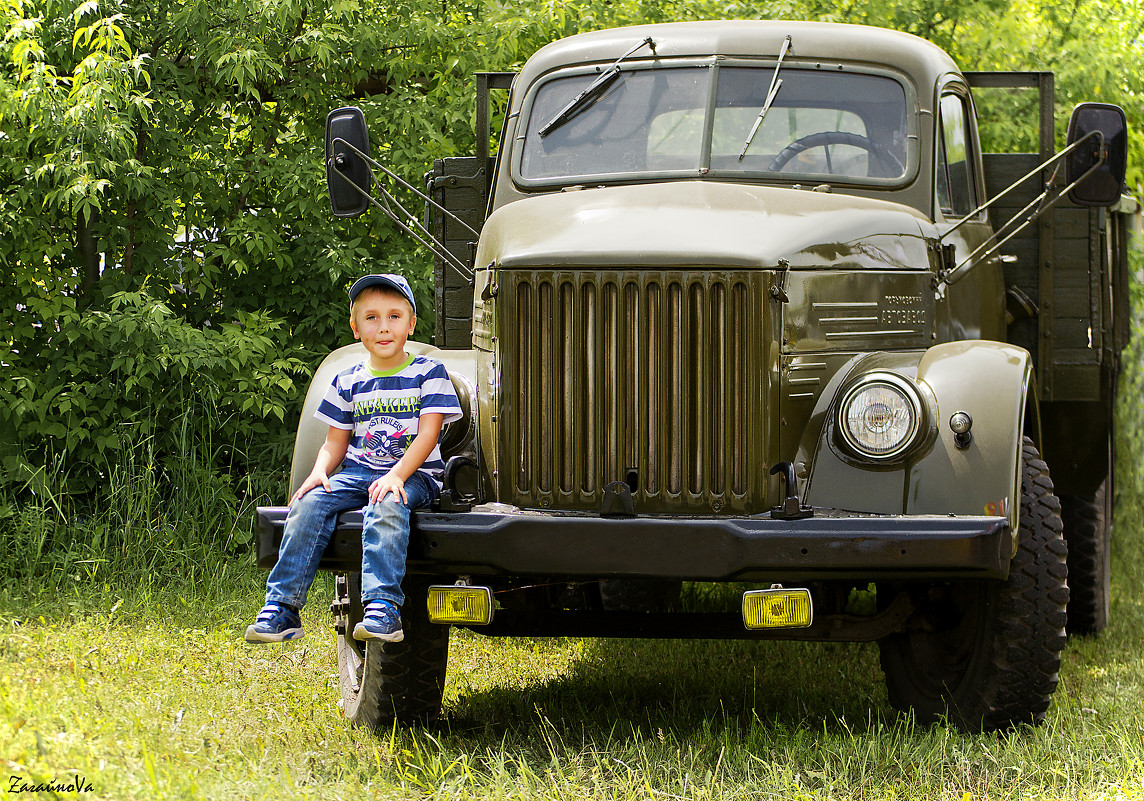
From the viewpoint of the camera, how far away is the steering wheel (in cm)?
517

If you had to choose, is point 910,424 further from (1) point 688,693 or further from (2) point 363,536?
(1) point 688,693

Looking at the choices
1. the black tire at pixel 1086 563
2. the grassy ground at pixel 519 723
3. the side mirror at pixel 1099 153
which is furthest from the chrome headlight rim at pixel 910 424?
the black tire at pixel 1086 563

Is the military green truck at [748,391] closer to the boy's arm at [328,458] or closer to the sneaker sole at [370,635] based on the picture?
the boy's arm at [328,458]

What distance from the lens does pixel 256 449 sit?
757 cm

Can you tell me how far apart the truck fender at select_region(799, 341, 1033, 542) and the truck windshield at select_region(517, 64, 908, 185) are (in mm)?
1320

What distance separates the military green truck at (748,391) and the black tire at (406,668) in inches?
0.4

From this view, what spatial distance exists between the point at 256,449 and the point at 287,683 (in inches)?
97.4

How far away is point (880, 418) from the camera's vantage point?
4.01 m

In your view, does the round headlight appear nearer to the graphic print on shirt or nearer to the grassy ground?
the grassy ground

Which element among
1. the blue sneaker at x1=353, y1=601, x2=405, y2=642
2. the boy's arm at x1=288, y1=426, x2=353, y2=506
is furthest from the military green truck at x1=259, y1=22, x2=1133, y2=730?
the blue sneaker at x1=353, y1=601, x2=405, y2=642

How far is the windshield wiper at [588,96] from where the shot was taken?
18.0ft

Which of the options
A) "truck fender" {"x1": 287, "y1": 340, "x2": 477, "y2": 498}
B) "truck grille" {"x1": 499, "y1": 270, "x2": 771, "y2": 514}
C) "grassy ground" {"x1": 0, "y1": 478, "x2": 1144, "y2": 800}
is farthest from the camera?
"truck fender" {"x1": 287, "y1": 340, "x2": 477, "y2": 498}

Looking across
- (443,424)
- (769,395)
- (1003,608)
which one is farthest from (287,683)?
(1003,608)

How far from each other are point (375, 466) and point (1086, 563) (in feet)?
12.5
